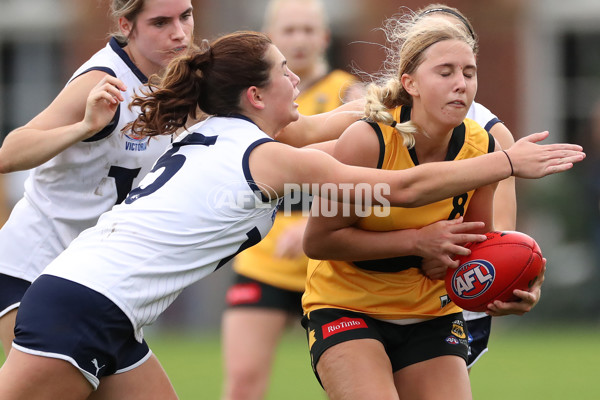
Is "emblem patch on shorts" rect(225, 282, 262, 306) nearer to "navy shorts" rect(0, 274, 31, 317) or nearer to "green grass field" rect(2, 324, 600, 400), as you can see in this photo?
"navy shorts" rect(0, 274, 31, 317)

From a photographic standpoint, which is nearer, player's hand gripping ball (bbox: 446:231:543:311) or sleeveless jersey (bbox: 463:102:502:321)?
player's hand gripping ball (bbox: 446:231:543:311)

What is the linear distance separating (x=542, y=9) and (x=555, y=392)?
337 inches

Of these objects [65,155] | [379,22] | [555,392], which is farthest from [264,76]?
[379,22]

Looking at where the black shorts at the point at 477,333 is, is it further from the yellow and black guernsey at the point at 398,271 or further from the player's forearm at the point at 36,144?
the player's forearm at the point at 36,144

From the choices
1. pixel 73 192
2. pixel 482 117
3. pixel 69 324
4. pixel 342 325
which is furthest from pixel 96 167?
pixel 482 117

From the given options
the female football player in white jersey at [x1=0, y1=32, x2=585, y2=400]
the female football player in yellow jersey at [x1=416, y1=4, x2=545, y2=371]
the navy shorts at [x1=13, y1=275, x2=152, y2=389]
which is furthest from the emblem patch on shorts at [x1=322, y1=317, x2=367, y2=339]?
the navy shorts at [x1=13, y1=275, x2=152, y2=389]

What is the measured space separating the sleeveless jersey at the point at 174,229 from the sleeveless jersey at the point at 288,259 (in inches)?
83.4

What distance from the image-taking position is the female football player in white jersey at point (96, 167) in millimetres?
4301

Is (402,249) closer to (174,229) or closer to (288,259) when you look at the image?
(174,229)

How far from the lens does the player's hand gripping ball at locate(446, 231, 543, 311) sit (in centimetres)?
401

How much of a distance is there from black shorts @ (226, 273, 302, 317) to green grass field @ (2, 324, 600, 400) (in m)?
2.13

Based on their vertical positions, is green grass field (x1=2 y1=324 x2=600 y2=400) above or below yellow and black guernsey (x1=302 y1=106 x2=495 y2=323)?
below

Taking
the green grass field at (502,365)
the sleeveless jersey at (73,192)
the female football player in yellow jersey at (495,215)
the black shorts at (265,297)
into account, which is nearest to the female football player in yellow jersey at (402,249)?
the female football player in yellow jersey at (495,215)

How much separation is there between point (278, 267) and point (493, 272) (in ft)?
7.63
